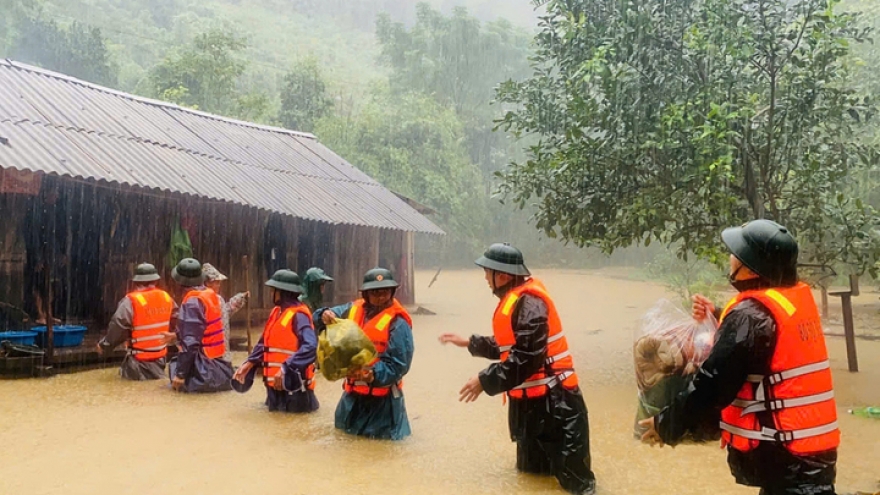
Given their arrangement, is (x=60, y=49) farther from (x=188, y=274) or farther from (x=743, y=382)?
(x=743, y=382)

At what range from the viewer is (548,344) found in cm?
470

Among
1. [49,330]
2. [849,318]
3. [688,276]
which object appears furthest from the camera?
[688,276]

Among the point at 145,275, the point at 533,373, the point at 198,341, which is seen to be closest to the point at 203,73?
the point at 145,275

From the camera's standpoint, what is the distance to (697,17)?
8.18 metres

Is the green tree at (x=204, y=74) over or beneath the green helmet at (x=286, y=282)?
over

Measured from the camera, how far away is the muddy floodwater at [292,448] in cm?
500

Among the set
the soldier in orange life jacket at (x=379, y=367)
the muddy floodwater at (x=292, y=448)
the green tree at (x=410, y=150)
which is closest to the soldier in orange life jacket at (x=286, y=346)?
the soldier in orange life jacket at (x=379, y=367)

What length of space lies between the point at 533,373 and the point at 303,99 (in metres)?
30.6

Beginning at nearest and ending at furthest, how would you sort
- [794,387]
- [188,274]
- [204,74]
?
[794,387] < [188,274] < [204,74]

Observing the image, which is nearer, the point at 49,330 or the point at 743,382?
the point at 743,382

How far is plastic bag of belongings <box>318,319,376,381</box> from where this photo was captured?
5254 mm

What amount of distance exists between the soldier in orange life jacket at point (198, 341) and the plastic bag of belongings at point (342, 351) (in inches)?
115

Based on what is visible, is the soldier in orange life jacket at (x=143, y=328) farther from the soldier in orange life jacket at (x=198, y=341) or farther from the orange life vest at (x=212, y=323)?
the orange life vest at (x=212, y=323)

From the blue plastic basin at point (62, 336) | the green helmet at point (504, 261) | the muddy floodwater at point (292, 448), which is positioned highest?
A: the green helmet at point (504, 261)
